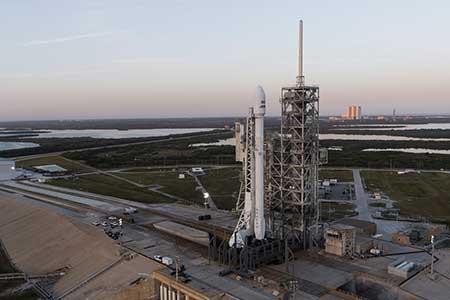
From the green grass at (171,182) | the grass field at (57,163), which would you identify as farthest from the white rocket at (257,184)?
the grass field at (57,163)

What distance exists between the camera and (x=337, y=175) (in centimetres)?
9994

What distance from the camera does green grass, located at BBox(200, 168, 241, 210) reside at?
74750 mm

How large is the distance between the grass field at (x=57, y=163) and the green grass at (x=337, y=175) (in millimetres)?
64036

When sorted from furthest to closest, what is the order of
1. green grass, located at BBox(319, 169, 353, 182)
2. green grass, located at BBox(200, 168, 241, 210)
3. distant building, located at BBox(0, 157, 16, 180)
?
distant building, located at BBox(0, 157, 16, 180), green grass, located at BBox(319, 169, 353, 182), green grass, located at BBox(200, 168, 241, 210)

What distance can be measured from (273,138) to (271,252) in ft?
41.5

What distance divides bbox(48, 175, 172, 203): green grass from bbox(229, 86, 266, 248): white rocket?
36524 mm

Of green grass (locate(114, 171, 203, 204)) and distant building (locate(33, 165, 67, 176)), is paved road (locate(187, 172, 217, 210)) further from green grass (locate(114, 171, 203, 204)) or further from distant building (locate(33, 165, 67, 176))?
distant building (locate(33, 165, 67, 176))

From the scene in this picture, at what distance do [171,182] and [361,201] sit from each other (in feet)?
140

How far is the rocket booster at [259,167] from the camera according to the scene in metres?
40.9

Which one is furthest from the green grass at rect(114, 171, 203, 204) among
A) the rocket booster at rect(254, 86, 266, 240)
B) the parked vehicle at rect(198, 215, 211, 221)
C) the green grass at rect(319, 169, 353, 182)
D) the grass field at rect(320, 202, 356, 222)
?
the rocket booster at rect(254, 86, 266, 240)

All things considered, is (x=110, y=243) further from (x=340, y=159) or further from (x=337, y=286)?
(x=340, y=159)

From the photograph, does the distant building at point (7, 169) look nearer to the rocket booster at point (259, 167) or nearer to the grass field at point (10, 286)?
the grass field at point (10, 286)

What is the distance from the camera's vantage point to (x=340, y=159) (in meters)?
125

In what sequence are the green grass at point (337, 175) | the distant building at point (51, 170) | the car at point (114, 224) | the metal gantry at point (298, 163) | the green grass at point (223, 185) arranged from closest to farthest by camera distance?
1. the metal gantry at point (298, 163)
2. the car at point (114, 224)
3. the green grass at point (223, 185)
4. the green grass at point (337, 175)
5. the distant building at point (51, 170)
